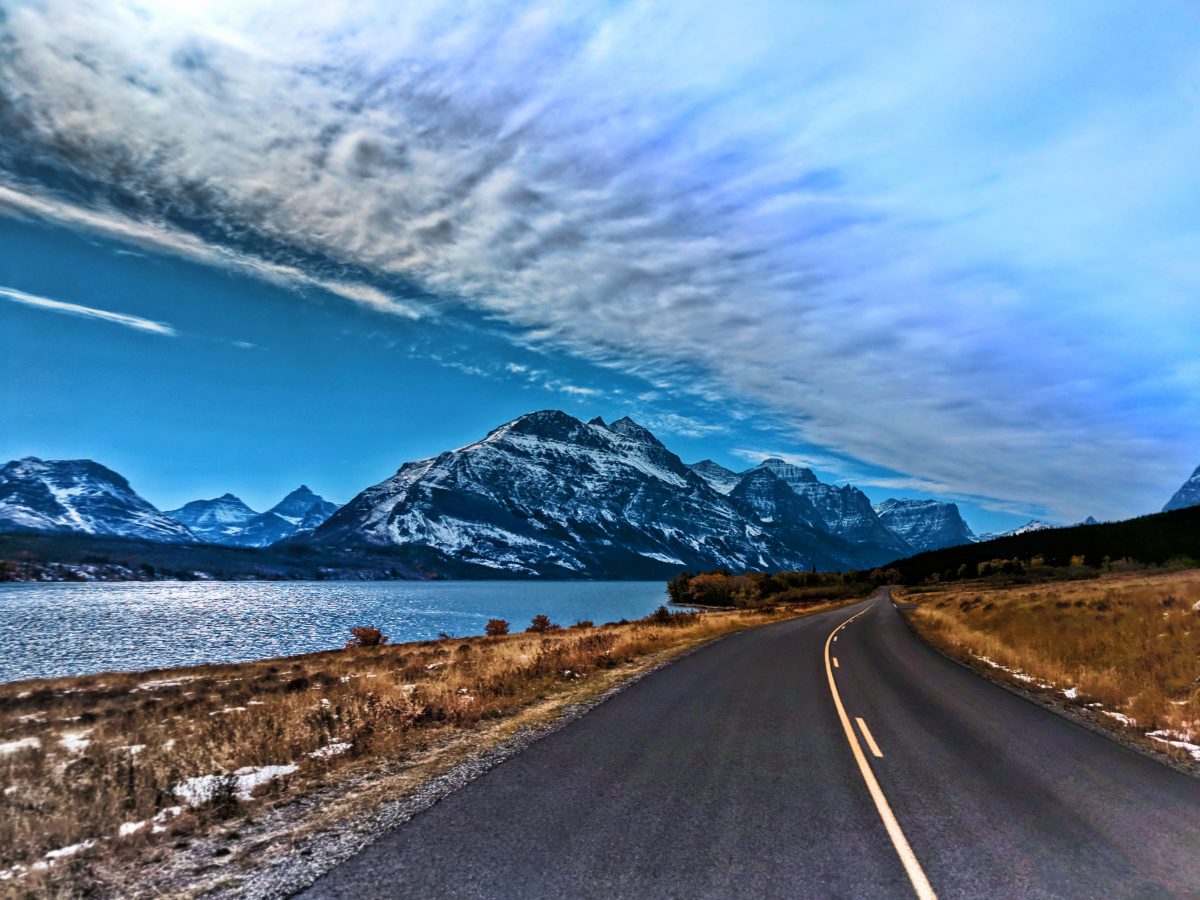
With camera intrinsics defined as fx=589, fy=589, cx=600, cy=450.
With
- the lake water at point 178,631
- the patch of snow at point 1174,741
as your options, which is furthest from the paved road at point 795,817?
the lake water at point 178,631

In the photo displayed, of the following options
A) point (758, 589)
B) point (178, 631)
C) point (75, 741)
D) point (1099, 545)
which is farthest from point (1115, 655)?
point (1099, 545)

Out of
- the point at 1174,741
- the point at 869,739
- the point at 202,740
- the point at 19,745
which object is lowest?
the point at 19,745

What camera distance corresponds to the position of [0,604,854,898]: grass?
19.7 feet

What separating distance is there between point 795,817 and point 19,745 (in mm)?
14209

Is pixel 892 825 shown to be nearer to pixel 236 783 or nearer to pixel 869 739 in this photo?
pixel 869 739

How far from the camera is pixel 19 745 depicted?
1127 cm

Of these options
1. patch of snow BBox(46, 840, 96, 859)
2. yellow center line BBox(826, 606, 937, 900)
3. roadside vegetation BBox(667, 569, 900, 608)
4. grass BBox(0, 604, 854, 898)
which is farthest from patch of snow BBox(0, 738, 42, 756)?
roadside vegetation BBox(667, 569, 900, 608)

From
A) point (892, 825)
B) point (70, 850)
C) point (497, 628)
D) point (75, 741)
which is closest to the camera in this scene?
point (70, 850)

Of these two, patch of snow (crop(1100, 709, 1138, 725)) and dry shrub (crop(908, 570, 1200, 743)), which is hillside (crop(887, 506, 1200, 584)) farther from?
patch of snow (crop(1100, 709, 1138, 725))

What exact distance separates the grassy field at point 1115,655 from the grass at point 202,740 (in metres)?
11.0

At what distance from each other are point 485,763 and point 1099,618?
77.3ft

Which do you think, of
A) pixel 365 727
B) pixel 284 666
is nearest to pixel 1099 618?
pixel 365 727

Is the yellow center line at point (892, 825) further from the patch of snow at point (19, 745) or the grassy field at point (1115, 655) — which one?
the patch of snow at point (19, 745)

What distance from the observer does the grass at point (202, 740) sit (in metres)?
6.02
